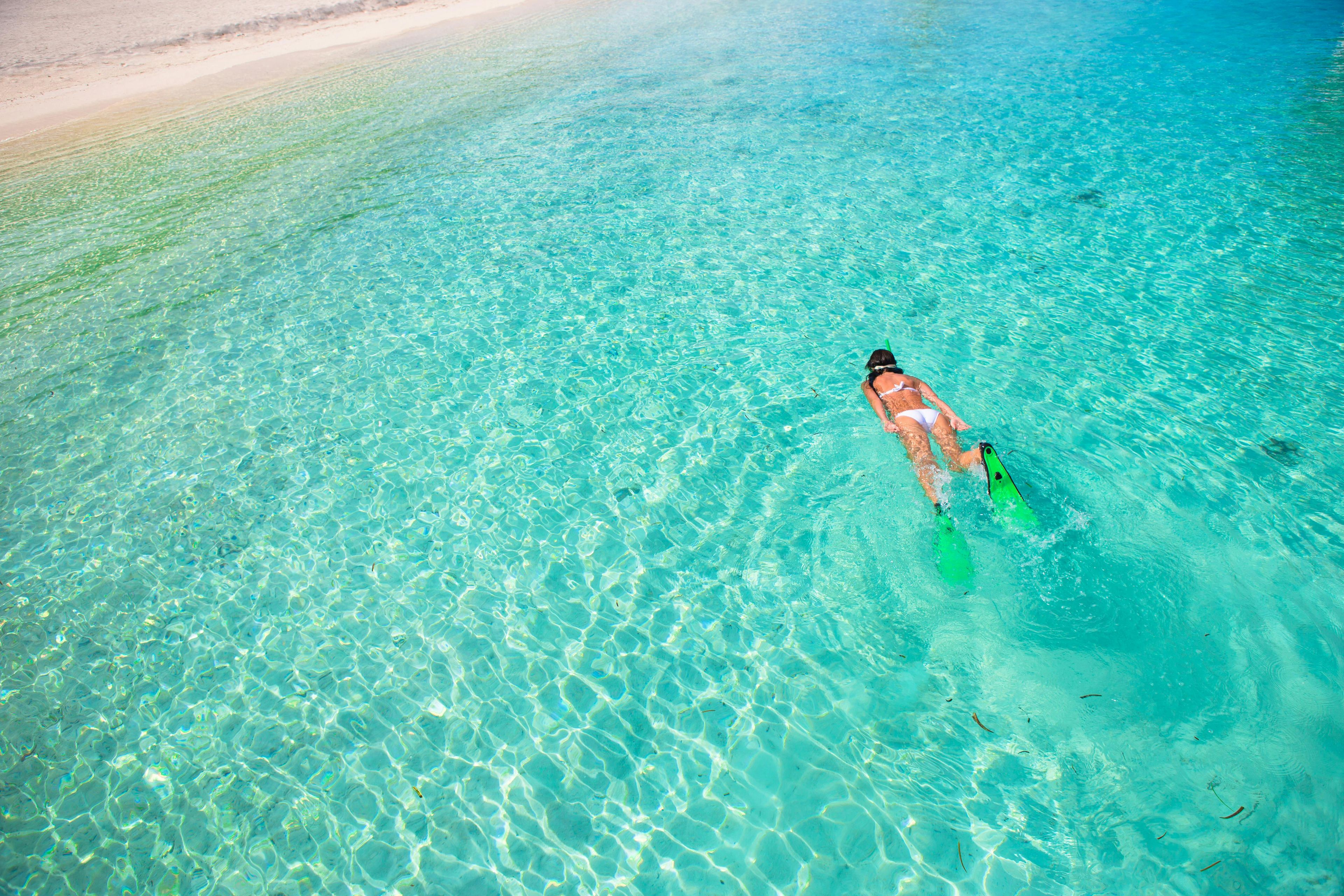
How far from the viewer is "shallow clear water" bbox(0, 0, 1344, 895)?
4.22m

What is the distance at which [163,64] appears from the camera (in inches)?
1065

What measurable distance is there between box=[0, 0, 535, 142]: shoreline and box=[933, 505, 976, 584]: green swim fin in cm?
2768

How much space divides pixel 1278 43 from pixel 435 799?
24.7 meters

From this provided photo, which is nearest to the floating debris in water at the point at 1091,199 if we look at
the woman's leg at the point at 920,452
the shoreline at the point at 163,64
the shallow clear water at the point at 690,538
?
the shallow clear water at the point at 690,538

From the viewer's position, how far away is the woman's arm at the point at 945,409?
6.49 m

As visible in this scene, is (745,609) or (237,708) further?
(745,609)

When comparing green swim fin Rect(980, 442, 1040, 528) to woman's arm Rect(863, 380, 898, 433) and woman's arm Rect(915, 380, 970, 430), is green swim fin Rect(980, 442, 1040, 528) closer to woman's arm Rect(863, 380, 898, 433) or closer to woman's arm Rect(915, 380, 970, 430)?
woman's arm Rect(915, 380, 970, 430)

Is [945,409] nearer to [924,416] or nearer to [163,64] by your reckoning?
[924,416]

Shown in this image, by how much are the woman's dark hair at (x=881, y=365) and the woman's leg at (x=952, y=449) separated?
2.35ft

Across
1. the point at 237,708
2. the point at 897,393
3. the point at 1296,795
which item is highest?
the point at 897,393

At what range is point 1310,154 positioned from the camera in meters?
11.4

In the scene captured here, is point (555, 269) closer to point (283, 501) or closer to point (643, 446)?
point (643, 446)

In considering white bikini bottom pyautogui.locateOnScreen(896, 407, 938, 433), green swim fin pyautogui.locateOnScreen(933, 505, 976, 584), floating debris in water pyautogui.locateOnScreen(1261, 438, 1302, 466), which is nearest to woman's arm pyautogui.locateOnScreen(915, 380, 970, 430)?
white bikini bottom pyautogui.locateOnScreen(896, 407, 938, 433)

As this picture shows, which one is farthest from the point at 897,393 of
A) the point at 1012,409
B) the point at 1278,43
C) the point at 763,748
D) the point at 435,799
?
the point at 1278,43
